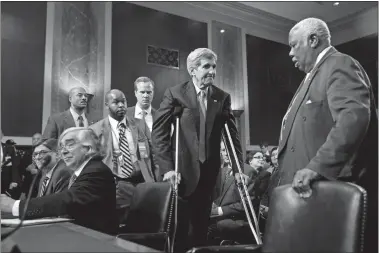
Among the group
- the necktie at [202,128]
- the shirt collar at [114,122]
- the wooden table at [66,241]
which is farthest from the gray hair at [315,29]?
the shirt collar at [114,122]

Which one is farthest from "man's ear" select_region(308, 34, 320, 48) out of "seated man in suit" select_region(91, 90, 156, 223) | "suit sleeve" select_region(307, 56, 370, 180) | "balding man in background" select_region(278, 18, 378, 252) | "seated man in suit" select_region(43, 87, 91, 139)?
"seated man in suit" select_region(43, 87, 91, 139)

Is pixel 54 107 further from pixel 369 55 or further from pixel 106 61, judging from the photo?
pixel 369 55

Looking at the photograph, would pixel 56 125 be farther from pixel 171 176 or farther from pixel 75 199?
pixel 75 199

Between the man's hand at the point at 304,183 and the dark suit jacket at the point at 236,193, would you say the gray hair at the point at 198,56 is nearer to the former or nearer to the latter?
the man's hand at the point at 304,183

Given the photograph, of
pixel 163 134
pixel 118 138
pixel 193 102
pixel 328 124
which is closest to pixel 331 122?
pixel 328 124

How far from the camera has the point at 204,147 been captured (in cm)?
248

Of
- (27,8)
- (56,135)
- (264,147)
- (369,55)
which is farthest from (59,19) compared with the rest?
(369,55)

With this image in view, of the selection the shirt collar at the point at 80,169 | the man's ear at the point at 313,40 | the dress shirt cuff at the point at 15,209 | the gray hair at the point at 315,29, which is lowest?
the dress shirt cuff at the point at 15,209

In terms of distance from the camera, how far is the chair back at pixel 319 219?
1146mm

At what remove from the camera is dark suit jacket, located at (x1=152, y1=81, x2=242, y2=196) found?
247cm

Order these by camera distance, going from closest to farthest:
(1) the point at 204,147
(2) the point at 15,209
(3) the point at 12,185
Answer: (2) the point at 15,209
(1) the point at 204,147
(3) the point at 12,185

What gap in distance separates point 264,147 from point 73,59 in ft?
14.0

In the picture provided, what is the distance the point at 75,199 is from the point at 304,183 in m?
1.06

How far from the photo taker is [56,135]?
4.05 meters
